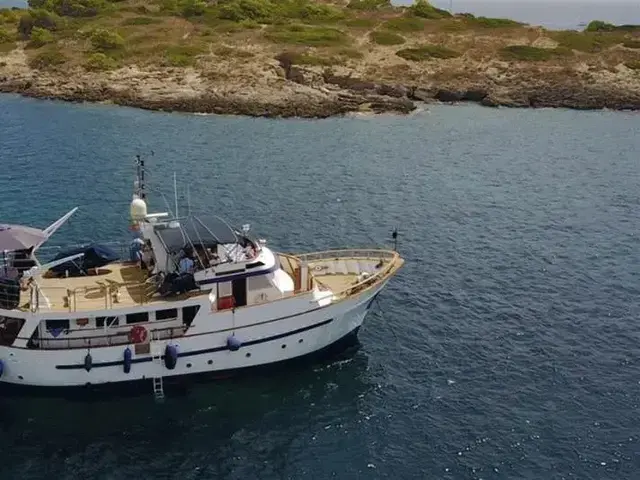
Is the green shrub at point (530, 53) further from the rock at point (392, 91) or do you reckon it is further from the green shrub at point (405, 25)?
the rock at point (392, 91)

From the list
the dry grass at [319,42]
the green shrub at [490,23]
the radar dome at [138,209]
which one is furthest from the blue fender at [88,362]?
the green shrub at [490,23]

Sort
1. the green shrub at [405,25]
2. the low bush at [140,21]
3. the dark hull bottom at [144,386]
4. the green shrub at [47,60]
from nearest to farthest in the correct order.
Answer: the dark hull bottom at [144,386]
the green shrub at [47,60]
the low bush at [140,21]
the green shrub at [405,25]

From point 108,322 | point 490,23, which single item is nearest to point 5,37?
point 490,23

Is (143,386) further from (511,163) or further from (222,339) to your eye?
(511,163)

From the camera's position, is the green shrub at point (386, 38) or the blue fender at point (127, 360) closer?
the blue fender at point (127, 360)

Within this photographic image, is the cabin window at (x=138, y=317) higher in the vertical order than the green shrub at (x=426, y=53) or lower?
lower

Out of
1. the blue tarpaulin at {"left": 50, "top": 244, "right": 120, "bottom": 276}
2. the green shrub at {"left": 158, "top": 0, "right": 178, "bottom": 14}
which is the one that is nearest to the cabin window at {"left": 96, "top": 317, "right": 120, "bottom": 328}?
the blue tarpaulin at {"left": 50, "top": 244, "right": 120, "bottom": 276}
